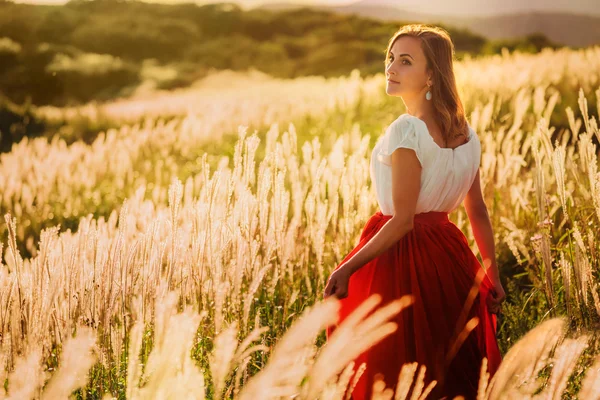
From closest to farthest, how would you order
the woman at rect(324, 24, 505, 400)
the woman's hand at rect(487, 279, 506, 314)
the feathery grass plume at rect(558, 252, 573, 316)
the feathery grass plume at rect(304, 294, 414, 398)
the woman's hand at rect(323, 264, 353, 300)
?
the feathery grass plume at rect(304, 294, 414, 398), the woman's hand at rect(323, 264, 353, 300), the woman at rect(324, 24, 505, 400), the feathery grass plume at rect(558, 252, 573, 316), the woman's hand at rect(487, 279, 506, 314)

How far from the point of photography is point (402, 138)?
2.33 meters

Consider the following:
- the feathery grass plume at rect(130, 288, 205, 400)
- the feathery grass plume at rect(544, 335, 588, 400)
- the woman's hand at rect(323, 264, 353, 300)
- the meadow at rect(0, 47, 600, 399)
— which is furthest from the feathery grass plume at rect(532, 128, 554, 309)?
the feathery grass plume at rect(130, 288, 205, 400)

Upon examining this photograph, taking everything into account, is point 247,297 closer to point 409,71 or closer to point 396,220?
point 396,220

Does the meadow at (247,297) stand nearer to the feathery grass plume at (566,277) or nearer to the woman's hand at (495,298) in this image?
the feathery grass plume at (566,277)

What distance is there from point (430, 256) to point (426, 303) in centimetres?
16

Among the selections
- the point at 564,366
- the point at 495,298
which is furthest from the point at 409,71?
the point at 564,366


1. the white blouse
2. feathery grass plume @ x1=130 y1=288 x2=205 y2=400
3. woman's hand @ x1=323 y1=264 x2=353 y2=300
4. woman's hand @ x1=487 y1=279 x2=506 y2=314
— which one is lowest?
woman's hand @ x1=487 y1=279 x2=506 y2=314

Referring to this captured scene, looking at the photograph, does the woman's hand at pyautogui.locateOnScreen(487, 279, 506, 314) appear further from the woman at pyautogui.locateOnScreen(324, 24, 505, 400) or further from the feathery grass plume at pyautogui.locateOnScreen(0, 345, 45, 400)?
the feathery grass plume at pyautogui.locateOnScreen(0, 345, 45, 400)

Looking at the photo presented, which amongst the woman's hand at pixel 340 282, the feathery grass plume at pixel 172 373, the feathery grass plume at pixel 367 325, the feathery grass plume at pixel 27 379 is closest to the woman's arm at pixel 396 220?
the woman's hand at pixel 340 282

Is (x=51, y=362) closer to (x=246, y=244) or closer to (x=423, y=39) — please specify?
(x=246, y=244)

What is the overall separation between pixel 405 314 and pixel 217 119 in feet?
27.3

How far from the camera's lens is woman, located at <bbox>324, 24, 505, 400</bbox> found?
2.46m

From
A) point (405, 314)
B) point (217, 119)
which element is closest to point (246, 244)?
point (405, 314)

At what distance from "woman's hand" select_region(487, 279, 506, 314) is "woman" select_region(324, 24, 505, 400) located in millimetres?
98
